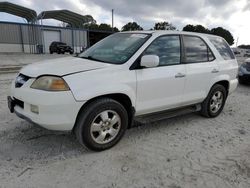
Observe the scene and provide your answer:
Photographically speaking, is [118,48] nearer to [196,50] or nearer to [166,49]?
[166,49]

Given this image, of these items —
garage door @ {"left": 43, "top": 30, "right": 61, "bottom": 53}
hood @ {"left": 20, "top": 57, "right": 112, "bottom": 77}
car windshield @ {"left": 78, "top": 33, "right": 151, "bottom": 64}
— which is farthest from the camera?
garage door @ {"left": 43, "top": 30, "right": 61, "bottom": 53}

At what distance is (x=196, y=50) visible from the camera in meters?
4.51

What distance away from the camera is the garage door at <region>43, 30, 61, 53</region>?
3237cm

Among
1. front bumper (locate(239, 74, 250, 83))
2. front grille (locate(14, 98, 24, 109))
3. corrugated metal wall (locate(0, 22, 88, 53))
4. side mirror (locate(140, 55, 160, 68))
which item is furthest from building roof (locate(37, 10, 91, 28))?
side mirror (locate(140, 55, 160, 68))

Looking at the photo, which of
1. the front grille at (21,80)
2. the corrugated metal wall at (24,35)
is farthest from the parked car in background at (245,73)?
the corrugated metal wall at (24,35)

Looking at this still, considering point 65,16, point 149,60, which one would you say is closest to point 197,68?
point 149,60

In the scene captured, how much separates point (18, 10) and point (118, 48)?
31.1 m

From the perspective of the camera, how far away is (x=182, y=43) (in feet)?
14.0

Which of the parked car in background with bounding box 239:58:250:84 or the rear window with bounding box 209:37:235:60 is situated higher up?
the rear window with bounding box 209:37:235:60

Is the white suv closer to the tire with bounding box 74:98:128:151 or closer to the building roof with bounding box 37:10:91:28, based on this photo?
the tire with bounding box 74:98:128:151

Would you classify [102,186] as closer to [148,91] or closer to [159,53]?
[148,91]

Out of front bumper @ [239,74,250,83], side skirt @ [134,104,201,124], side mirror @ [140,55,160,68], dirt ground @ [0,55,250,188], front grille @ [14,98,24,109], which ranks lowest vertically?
dirt ground @ [0,55,250,188]

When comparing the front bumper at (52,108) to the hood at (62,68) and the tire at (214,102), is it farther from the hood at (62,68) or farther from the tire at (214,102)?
the tire at (214,102)

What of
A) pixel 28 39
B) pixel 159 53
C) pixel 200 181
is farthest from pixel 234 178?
pixel 28 39
